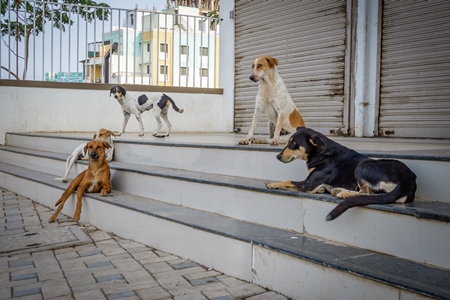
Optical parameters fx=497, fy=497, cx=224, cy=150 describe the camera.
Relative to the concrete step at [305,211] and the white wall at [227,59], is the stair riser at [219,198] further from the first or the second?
the white wall at [227,59]

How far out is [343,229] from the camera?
293 cm

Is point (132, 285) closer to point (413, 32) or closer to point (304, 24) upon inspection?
point (413, 32)

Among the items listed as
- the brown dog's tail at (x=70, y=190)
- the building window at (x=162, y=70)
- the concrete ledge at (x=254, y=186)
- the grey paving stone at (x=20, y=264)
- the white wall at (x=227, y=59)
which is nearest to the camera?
the concrete ledge at (x=254, y=186)

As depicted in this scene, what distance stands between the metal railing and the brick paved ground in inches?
234

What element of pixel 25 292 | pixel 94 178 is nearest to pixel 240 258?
pixel 25 292

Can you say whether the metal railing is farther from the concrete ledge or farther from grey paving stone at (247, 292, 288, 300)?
grey paving stone at (247, 292, 288, 300)

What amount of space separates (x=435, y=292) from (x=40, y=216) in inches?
170

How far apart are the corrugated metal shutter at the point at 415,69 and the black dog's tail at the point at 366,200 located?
3371 mm

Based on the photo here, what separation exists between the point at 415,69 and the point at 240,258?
4069 mm

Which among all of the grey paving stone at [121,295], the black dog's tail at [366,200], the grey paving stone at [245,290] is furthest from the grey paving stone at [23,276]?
the black dog's tail at [366,200]

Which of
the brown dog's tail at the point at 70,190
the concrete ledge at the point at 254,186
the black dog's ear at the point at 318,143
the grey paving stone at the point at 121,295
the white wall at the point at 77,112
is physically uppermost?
the white wall at the point at 77,112

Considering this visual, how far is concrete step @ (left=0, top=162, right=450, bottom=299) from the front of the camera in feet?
7.69

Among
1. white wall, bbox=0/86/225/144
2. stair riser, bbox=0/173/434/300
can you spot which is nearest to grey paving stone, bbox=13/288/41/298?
stair riser, bbox=0/173/434/300

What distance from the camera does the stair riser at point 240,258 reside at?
2457 millimetres
